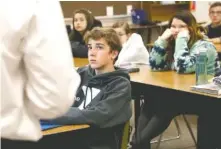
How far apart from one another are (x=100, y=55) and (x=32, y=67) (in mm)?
1231

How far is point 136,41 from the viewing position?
389cm

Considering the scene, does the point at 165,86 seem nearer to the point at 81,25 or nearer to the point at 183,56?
the point at 183,56

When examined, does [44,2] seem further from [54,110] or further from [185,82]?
[185,82]

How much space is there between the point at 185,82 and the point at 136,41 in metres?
1.17

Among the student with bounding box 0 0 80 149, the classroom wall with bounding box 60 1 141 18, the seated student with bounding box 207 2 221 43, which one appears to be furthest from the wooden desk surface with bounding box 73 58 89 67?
the classroom wall with bounding box 60 1 141 18

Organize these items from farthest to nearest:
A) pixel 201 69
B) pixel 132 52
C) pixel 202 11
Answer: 1. pixel 202 11
2. pixel 132 52
3. pixel 201 69

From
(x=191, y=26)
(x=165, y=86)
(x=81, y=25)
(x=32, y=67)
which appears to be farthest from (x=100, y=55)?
(x=81, y=25)

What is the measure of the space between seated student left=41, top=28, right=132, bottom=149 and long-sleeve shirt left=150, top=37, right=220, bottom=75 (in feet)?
2.45

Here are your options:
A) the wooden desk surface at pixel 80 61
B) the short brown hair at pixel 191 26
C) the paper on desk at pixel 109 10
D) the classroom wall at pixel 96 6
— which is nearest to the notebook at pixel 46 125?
the short brown hair at pixel 191 26

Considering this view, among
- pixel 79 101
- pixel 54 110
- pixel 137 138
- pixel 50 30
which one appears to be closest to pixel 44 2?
pixel 50 30

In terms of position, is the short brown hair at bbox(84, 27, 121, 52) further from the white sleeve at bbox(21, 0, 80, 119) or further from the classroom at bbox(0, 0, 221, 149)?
the white sleeve at bbox(21, 0, 80, 119)

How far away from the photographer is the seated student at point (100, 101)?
202 cm

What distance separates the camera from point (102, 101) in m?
2.15

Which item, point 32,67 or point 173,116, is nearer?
point 32,67
